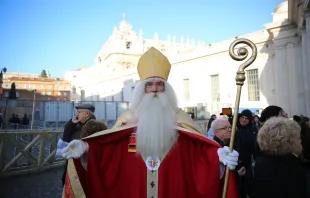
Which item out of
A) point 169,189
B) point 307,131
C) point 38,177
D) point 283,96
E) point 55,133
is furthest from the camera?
point 283,96

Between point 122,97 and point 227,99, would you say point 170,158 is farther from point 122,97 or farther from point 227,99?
point 122,97

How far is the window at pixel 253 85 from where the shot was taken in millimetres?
22297

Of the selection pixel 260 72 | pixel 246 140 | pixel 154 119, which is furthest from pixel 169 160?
pixel 260 72

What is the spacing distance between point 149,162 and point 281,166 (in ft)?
3.81

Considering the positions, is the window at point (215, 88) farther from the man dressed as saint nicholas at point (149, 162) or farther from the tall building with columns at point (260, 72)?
the man dressed as saint nicholas at point (149, 162)

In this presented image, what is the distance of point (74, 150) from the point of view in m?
2.29

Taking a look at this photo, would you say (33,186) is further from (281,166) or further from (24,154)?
(281,166)

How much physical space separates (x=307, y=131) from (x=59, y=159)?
7.91 m

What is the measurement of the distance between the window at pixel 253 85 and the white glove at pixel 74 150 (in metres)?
22.0

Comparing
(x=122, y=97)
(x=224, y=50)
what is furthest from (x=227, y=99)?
(x=122, y=97)

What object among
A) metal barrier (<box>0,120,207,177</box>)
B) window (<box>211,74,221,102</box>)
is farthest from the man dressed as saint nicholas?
window (<box>211,74,221,102</box>)

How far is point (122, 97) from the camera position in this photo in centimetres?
3766

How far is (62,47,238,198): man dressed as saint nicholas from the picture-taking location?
2357 millimetres

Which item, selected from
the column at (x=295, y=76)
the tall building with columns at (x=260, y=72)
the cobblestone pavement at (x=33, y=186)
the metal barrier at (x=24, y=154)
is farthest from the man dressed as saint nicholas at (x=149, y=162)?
the column at (x=295, y=76)
